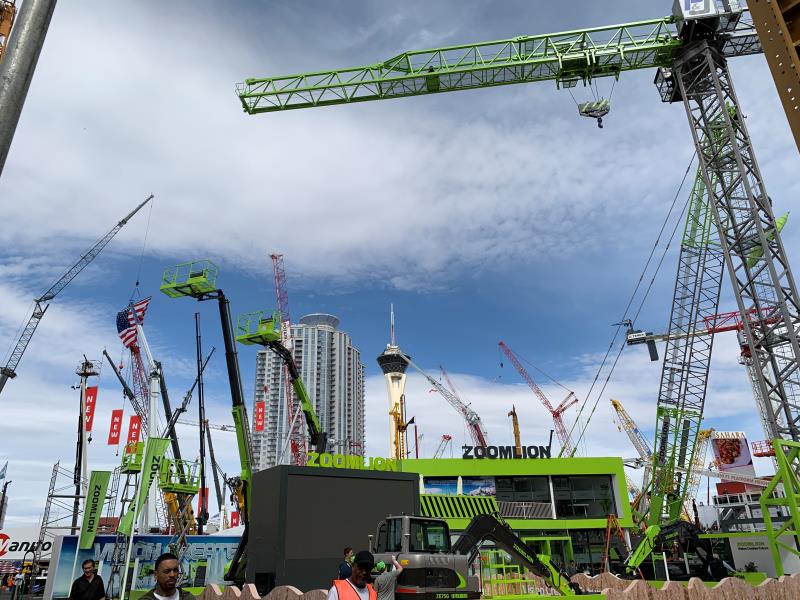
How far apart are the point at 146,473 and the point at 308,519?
6.49 m

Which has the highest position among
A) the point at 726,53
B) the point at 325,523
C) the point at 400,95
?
the point at 400,95

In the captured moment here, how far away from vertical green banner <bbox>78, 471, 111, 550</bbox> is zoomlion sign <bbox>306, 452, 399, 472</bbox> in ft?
29.4

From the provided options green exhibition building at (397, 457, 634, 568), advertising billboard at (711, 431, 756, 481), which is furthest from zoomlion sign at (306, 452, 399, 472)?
advertising billboard at (711, 431, 756, 481)

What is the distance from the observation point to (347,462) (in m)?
24.2

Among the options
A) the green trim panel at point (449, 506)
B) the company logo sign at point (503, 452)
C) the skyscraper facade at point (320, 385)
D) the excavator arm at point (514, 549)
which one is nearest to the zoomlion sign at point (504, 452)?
the company logo sign at point (503, 452)

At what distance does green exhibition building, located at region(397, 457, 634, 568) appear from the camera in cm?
4703

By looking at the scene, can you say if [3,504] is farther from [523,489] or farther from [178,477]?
[523,489]

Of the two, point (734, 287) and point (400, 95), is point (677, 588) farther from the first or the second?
point (400, 95)

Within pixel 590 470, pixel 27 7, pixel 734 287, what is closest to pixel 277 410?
pixel 590 470

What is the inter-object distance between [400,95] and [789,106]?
114 ft

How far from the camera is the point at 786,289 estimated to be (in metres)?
24.8

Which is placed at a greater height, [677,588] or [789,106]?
[789,106]

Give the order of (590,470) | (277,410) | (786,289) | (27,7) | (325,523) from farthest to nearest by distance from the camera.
Result: (277,410) < (590,470) < (786,289) < (325,523) < (27,7)

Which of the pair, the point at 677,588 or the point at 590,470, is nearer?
the point at 677,588
